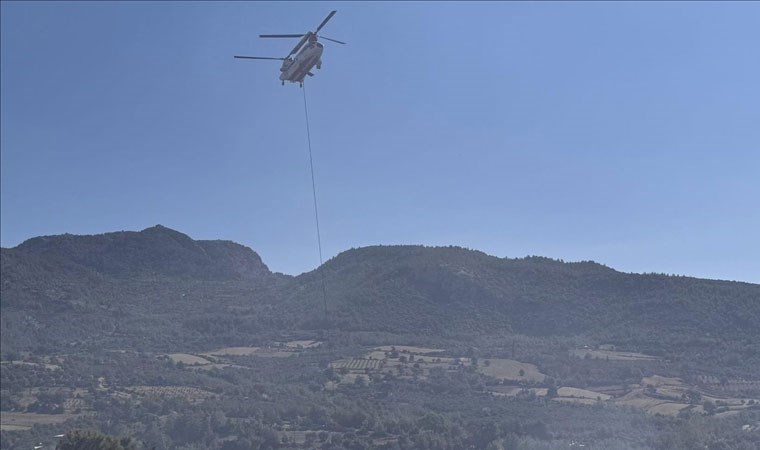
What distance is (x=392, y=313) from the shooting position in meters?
68.1

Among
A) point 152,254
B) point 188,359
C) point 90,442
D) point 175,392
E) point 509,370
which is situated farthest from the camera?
point 152,254

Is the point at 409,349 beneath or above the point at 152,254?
beneath

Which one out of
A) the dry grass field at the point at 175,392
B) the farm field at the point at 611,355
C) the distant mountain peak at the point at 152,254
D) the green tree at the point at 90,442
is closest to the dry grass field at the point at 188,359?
the dry grass field at the point at 175,392

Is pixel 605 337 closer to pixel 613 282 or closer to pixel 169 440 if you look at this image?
pixel 613 282

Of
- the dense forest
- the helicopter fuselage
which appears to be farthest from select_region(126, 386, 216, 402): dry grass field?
the helicopter fuselage

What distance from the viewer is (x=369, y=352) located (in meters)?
59.7

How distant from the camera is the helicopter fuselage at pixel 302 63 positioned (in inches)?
1206

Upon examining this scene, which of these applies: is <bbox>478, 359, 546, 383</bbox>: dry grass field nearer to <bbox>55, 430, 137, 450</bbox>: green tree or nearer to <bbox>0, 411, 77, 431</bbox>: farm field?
<bbox>0, 411, 77, 431</bbox>: farm field

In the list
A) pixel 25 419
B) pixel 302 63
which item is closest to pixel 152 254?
pixel 25 419

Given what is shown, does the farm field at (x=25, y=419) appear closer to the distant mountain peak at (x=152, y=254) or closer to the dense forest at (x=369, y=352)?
the dense forest at (x=369, y=352)

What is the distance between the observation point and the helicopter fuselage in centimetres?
3064

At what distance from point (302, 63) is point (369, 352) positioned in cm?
3125

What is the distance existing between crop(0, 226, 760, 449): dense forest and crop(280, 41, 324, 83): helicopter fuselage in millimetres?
12208

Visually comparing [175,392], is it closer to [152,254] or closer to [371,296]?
[371,296]
